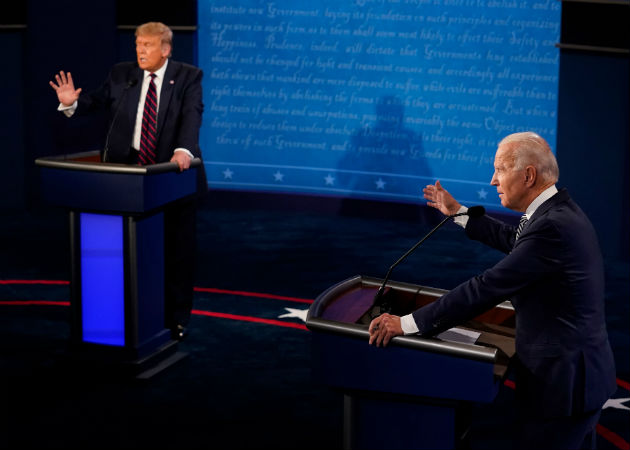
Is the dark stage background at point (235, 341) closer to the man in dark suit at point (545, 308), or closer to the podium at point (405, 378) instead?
the podium at point (405, 378)

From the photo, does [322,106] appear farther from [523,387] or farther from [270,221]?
[523,387]

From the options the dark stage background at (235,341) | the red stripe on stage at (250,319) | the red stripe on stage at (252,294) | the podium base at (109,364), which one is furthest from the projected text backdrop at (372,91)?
the podium base at (109,364)

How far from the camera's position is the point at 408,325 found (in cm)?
300

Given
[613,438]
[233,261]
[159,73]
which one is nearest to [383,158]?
[233,261]

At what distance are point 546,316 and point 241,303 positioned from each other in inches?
145

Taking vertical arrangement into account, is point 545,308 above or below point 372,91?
below

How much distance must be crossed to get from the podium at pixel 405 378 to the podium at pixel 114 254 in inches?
73.9

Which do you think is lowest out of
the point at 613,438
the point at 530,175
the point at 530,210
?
the point at 613,438

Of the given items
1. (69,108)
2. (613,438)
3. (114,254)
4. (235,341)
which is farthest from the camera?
(235,341)

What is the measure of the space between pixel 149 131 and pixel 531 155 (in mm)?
2800

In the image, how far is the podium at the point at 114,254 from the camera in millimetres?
4887

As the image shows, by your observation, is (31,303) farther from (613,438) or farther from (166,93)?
(613,438)

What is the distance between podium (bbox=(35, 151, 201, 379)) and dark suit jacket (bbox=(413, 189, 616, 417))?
2.28 metres

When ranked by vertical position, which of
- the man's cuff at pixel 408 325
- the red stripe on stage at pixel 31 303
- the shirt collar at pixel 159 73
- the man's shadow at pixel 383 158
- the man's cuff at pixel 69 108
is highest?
the shirt collar at pixel 159 73
